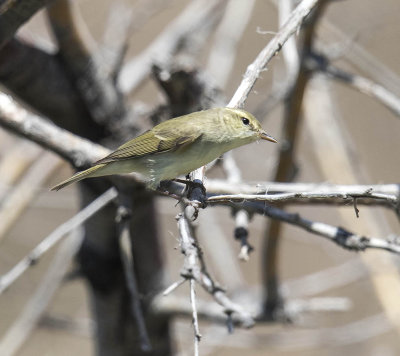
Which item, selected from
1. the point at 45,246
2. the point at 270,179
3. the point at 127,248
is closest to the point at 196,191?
the point at 127,248

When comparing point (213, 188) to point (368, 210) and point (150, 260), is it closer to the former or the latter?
point (150, 260)

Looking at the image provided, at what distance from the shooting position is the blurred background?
3.56m

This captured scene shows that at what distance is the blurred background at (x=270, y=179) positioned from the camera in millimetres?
3557

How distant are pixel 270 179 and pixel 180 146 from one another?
1.28 m

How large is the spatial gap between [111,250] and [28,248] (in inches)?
129

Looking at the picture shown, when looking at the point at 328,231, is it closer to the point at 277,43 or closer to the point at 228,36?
the point at 277,43

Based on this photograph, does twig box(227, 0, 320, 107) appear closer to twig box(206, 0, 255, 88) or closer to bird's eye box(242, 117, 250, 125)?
bird's eye box(242, 117, 250, 125)

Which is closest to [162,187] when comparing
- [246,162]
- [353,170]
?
[353,170]

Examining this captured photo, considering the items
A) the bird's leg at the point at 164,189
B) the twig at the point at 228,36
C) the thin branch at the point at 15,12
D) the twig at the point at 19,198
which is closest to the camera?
the thin branch at the point at 15,12

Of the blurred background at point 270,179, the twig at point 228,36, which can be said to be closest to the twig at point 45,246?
the blurred background at point 270,179

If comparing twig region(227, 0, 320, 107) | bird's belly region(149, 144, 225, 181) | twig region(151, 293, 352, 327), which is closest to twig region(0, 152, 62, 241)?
twig region(151, 293, 352, 327)

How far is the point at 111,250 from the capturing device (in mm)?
3230

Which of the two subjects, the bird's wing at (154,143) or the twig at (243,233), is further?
the bird's wing at (154,143)

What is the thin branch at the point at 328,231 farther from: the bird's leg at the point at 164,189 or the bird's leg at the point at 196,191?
the bird's leg at the point at 164,189
